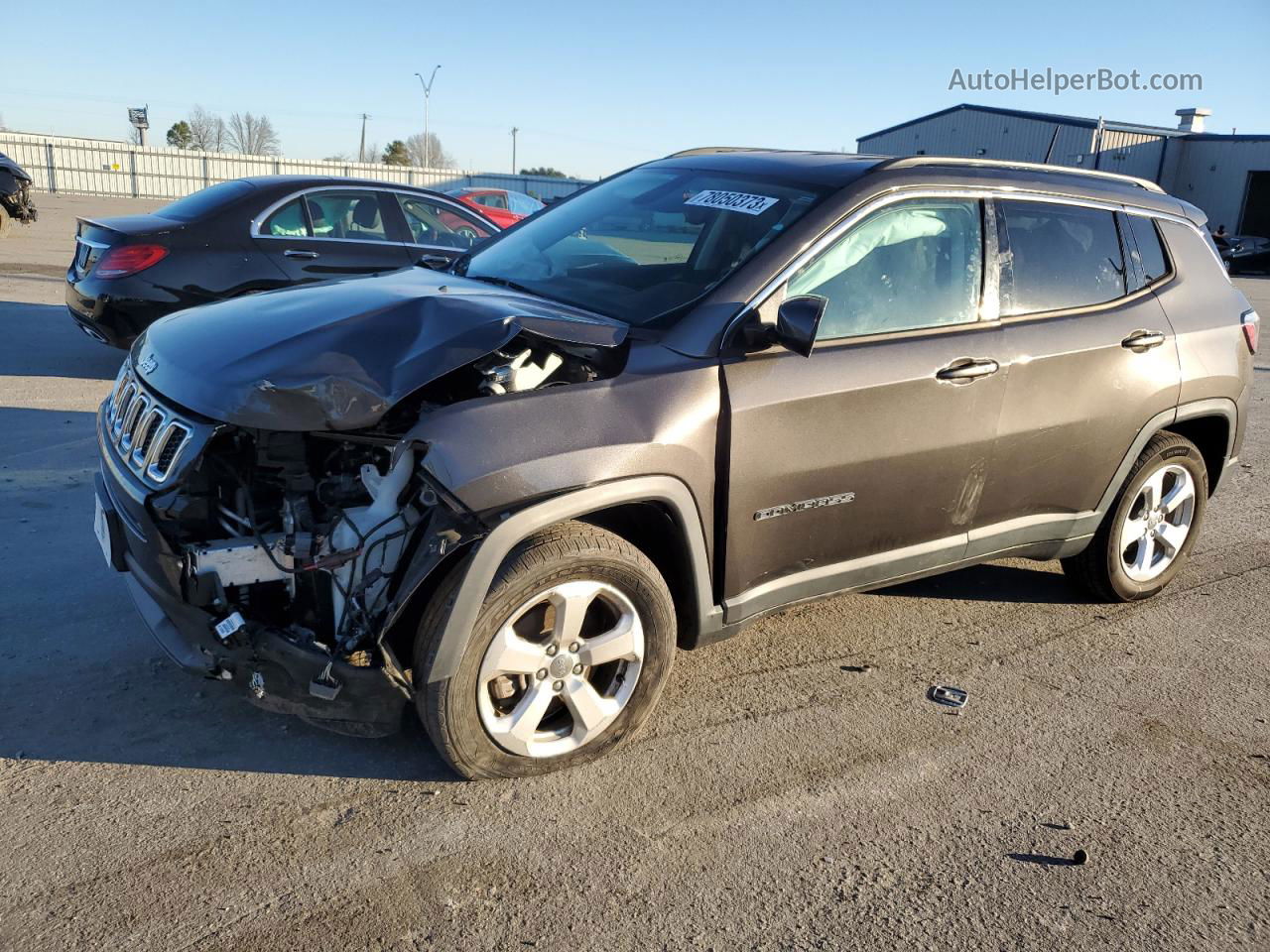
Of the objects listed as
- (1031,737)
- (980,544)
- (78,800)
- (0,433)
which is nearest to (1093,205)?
(980,544)

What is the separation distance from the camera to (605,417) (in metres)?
3.01

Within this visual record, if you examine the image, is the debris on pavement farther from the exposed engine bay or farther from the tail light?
the tail light

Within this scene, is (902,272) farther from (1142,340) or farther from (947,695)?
(947,695)

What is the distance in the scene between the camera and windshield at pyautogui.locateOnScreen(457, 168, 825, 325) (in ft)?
11.8

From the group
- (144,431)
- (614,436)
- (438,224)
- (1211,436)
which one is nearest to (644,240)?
(614,436)

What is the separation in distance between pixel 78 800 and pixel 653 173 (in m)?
3.21

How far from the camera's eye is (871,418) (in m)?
3.50

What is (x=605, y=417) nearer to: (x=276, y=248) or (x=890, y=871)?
(x=890, y=871)

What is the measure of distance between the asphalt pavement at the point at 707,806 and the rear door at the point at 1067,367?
64 centimetres

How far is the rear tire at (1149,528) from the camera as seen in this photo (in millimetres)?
4602

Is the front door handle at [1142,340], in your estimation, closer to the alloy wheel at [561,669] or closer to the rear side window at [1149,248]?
the rear side window at [1149,248]

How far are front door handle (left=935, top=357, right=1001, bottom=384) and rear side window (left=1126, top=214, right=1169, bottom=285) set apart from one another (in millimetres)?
1310

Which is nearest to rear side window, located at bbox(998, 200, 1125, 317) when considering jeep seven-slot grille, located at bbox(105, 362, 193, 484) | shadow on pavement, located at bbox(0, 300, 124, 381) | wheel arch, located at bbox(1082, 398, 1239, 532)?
wheel arch, located at bbox(1082, 398, 1239, 532)

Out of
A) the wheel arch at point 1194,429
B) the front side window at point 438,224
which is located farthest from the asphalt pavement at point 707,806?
the front side window at point 438,224
